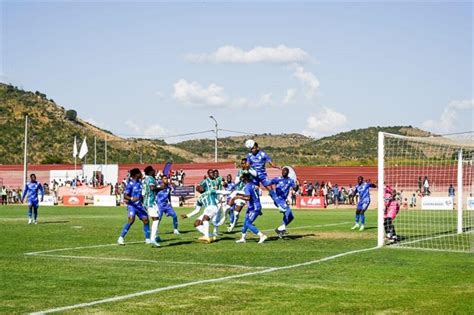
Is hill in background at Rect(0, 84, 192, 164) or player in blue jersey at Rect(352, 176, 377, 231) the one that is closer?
player in blue jersey at Rect(352, 176, 377, 231)

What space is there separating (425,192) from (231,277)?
3612cm

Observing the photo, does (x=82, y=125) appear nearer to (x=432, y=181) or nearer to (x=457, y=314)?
(x=432, y=181)

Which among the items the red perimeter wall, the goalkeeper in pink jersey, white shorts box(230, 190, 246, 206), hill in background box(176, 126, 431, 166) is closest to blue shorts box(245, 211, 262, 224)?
white shorts box(230, 190, 246, 206)

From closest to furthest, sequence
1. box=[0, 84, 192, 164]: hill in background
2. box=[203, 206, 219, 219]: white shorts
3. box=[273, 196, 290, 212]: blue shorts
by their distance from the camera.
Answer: box=[203, 206, 219, 219]: white shorts → box=[273, 196, 290, 212]: blue shorts → box=[0, 84, 192, 164]: hill in background

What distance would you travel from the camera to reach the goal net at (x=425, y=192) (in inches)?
859

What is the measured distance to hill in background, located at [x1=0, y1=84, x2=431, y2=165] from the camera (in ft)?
375

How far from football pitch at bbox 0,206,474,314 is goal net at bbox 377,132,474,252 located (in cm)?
130

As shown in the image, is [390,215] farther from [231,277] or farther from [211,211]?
[231,277]

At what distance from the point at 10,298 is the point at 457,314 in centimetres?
684

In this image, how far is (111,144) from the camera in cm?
12938

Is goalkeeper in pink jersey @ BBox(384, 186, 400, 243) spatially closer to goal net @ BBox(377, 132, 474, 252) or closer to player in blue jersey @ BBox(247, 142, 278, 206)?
goal net @ BBox(377, 132, 474, 252)

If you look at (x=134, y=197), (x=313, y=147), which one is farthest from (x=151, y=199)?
(x=313, y=147)

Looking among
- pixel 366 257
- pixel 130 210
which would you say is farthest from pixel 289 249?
pixel 130 210

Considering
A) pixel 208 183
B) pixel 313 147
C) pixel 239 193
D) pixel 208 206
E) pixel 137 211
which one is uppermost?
pixel 313 147
